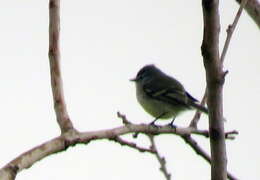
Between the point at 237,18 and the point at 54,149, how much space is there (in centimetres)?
118

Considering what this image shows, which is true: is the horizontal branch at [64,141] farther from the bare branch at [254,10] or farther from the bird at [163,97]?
the bird at [163,97]

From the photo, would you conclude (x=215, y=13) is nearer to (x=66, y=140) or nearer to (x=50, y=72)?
(x=66, y=140)

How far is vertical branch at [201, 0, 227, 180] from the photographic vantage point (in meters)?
2.03

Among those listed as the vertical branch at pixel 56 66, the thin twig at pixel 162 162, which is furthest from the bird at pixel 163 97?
the vertical branch at pixel 56 66

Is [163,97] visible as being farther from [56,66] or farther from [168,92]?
[56,66]

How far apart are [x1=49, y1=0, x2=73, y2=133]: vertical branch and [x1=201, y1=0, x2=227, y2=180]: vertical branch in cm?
87

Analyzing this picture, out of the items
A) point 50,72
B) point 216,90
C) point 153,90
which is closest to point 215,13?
point 216,90

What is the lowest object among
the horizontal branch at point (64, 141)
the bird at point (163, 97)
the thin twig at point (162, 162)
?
the bird at point (163, 97)

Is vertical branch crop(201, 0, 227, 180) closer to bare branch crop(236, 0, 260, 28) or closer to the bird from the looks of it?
bare branch crop(236, 0, 260, 28)

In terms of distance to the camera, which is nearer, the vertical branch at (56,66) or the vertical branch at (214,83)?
the vertical branch at (214,83)

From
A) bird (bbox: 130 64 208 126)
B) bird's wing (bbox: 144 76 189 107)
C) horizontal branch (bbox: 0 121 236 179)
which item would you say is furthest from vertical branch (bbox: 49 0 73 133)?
bird's wing (bbox: 144 76 189 107)

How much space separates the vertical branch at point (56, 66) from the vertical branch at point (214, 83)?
0.87 m

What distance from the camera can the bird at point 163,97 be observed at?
23.6 feet

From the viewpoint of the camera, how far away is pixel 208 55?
2123 mm
